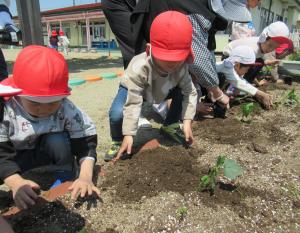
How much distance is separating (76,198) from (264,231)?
0.90 m

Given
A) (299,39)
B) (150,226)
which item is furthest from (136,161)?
(299,39)

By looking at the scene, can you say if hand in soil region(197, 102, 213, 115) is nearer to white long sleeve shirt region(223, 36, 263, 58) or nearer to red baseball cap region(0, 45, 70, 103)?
white long sleeve shirt region(223, 36, 263, 58)

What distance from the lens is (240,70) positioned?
369 cm

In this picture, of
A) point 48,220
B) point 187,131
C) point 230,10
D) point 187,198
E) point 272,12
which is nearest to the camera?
point 48,220

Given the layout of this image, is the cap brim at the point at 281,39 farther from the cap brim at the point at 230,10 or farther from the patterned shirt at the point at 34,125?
the patterned shirt at the point at 34,125

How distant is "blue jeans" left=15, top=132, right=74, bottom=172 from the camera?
184cm

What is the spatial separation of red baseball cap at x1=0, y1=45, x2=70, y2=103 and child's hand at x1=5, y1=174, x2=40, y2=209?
381mm

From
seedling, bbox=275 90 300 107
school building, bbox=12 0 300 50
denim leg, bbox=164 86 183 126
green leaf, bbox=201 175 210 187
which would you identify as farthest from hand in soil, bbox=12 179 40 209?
school building, bbox=12 0 300 50

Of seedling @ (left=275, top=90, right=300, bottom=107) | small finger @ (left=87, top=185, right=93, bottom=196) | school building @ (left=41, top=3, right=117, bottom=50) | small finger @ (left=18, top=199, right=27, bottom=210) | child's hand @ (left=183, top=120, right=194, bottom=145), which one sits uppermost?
small finger @ (left=18, top=199, right=27, bottom=210)

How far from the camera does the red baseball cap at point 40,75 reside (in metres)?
1.43

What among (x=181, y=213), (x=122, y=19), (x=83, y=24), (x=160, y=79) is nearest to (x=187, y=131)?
(x=160, y=79)

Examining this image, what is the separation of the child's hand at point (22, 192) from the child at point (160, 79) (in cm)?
67

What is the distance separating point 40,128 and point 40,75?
46cm

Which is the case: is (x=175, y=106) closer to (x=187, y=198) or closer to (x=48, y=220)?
(x=187, y=198)
